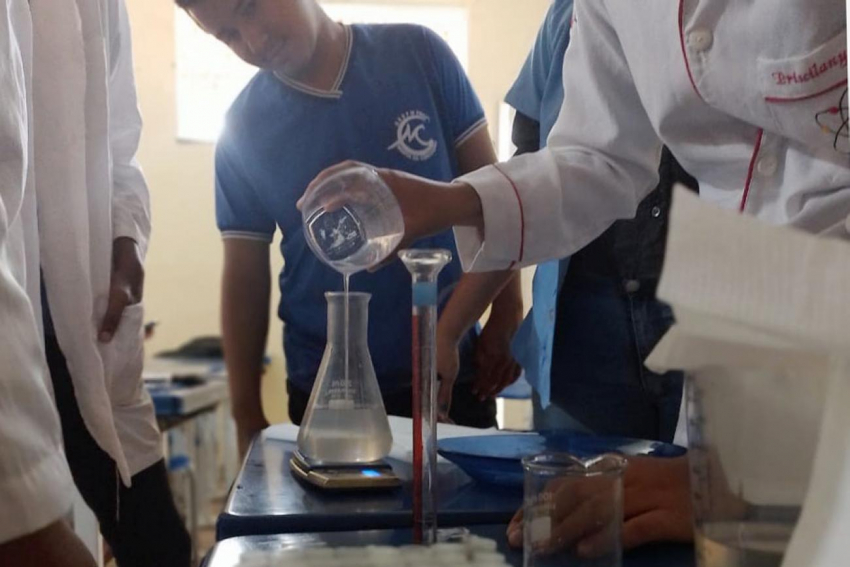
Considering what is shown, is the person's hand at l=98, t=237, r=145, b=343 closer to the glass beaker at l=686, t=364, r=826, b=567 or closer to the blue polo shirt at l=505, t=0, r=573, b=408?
the blue polo shirt at l=505, t=0, r=573, b=408

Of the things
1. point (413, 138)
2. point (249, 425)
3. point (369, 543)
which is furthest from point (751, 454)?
point (249, 425)

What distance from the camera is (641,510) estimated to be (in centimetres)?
54

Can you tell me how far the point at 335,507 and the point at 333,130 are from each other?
804 mm

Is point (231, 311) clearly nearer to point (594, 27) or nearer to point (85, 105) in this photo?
point (85, 105)

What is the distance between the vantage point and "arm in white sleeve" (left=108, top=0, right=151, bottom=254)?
1.11m

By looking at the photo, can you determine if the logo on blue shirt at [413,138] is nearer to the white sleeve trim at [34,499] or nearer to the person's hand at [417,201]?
the person's hand at [417,201]

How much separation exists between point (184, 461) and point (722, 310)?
8.05 ft

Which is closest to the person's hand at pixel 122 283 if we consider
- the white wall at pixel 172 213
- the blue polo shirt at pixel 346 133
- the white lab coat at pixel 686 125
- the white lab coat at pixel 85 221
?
the white lab coat at pixel 85 221

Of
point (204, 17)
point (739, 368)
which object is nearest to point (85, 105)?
point (204, 17)

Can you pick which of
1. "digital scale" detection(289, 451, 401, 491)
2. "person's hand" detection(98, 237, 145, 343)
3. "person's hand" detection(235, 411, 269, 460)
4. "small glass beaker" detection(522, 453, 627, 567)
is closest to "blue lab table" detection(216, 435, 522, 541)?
"digital scale" detection(289, 451, 401, 491)

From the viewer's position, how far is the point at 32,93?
0.92 m

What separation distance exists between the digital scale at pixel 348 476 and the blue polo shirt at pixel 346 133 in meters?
0.54

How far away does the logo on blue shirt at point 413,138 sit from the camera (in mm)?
1307

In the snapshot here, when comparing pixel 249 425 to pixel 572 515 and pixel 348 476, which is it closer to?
pixel 348 476
